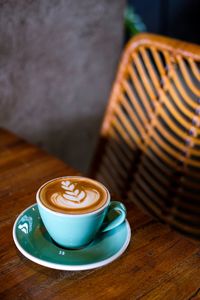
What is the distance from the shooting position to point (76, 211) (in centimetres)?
50

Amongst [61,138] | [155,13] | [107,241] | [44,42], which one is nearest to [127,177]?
[61,138]

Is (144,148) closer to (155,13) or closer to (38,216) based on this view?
(38,216)

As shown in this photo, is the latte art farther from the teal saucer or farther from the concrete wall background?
the concrete wall background

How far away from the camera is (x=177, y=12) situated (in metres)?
2.65

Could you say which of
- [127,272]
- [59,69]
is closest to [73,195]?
[127,272]

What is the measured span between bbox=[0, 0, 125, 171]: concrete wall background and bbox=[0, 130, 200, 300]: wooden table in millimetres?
506

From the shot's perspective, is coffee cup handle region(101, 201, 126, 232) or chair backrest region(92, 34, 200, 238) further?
chair backrest region(92, 34, 200, 238)

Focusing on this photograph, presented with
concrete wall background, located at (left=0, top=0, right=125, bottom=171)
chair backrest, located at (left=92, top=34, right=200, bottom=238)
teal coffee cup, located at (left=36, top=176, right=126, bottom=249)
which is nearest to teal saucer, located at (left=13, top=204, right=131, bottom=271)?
teal coffee cup, located at (left=36, top=176, right=126, bottom=249)

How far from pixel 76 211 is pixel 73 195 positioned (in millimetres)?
37

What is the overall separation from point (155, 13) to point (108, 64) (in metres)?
1.46

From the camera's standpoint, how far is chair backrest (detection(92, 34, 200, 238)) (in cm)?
95

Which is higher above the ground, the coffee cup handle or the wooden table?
the coffee cup handle

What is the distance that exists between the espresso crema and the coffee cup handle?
0.07 feet

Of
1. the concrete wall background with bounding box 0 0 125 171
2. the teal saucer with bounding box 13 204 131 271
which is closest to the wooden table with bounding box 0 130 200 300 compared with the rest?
the teal saucer with bounding box 13 204 131 271
